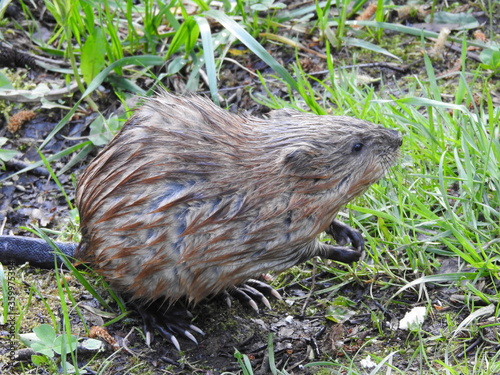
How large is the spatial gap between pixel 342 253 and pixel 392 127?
990 millimetres

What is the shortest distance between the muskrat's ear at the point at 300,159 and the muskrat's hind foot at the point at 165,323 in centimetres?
88

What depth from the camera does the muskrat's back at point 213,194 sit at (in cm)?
303

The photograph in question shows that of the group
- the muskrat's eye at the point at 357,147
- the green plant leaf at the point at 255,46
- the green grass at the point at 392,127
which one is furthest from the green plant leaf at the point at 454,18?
the muskrat's eye at the point at 357,147

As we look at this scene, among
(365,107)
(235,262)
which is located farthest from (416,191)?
(235,262)

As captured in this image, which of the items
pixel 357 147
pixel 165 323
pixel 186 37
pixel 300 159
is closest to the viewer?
pixel 300 159

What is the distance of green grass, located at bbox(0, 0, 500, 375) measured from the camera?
3.12m

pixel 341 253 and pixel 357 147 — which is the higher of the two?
pixel 357 147

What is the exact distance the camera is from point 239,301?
357 centimetres

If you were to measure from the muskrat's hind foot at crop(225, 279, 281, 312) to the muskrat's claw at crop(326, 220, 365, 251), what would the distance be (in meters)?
0.41

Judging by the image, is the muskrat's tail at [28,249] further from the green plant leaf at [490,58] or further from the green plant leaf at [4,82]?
the green plant leaf at [490,58]

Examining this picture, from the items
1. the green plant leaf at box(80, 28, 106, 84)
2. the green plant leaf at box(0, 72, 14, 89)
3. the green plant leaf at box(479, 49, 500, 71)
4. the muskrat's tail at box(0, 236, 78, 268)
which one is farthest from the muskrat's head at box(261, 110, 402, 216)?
the green plant leaf at box(0, 72, 14, 89)

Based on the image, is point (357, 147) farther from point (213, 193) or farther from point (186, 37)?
point (186, 37)

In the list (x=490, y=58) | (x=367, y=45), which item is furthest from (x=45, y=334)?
(x=490, y=58)

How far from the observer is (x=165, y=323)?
334 cm
